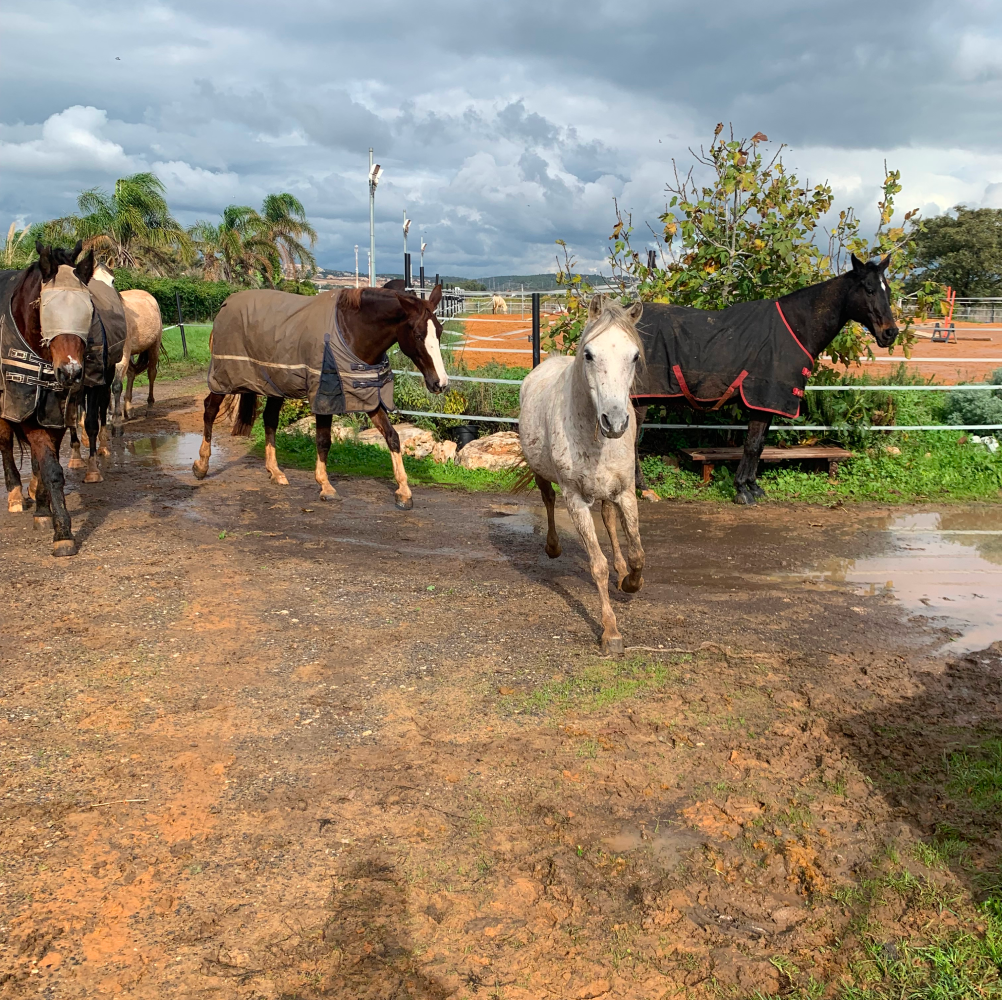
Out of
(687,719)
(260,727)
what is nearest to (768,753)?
(687,719)

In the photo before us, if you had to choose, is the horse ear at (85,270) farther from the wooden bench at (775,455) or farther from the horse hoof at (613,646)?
the wooden bench at (775,455)

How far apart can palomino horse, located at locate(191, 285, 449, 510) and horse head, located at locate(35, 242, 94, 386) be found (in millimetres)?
2316

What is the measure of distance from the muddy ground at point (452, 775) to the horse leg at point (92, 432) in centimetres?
272

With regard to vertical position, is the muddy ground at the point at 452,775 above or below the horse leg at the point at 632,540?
below

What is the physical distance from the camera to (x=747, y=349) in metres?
7.98

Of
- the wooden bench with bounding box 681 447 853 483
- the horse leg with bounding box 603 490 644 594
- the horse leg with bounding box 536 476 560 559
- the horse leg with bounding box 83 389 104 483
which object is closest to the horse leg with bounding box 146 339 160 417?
the horse leg with bounding box 83 389 104 483

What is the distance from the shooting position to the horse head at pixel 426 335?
7.50 m

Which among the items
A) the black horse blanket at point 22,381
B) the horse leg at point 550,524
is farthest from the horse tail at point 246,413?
the horse leg at point 550,524

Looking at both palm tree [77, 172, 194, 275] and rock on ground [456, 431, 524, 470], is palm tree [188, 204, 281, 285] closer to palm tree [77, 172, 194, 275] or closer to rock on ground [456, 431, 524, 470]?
palm tree [77, 172, 194, 275]

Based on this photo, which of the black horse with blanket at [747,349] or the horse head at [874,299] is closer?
the horse head at [874,299]

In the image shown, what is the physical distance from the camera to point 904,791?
3.19m

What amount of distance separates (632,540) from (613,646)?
727mm

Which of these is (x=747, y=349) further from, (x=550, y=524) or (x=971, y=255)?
(x=971, y=255)

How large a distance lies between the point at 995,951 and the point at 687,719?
1610 mm
